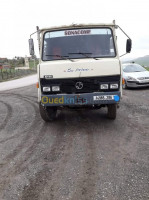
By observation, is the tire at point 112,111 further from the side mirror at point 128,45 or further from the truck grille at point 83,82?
the side mirror at point 128,45

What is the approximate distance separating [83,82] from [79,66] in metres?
0.40

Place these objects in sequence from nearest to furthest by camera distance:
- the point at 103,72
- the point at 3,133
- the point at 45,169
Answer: the point at 45,169 < the point at 103,72 < the point at 3,133

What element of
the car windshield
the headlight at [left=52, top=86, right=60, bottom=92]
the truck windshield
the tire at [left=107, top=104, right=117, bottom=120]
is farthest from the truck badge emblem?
the car windshield

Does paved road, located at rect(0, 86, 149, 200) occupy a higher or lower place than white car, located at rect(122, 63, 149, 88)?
lower

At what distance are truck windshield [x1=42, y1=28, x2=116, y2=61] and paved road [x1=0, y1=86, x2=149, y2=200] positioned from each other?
1.91 metres

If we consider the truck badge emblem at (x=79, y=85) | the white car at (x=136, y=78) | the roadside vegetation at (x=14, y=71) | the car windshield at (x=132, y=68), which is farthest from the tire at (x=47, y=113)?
the car windshield at (x=132, y=68)

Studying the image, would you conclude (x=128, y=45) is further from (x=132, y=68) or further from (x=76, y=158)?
(x=132, y=68)

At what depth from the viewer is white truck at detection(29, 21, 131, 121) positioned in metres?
4.86

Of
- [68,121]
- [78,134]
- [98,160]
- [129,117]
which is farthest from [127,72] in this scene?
[98,160]

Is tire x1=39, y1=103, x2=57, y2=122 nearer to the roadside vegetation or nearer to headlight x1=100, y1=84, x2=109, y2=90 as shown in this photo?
headlight x1=100, y1=84, x2=109, y2=90

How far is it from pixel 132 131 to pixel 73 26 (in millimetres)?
→ 3114

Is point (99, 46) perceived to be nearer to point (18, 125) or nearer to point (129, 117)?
point (129, 117)

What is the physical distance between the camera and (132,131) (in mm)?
5016

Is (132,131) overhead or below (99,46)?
below
